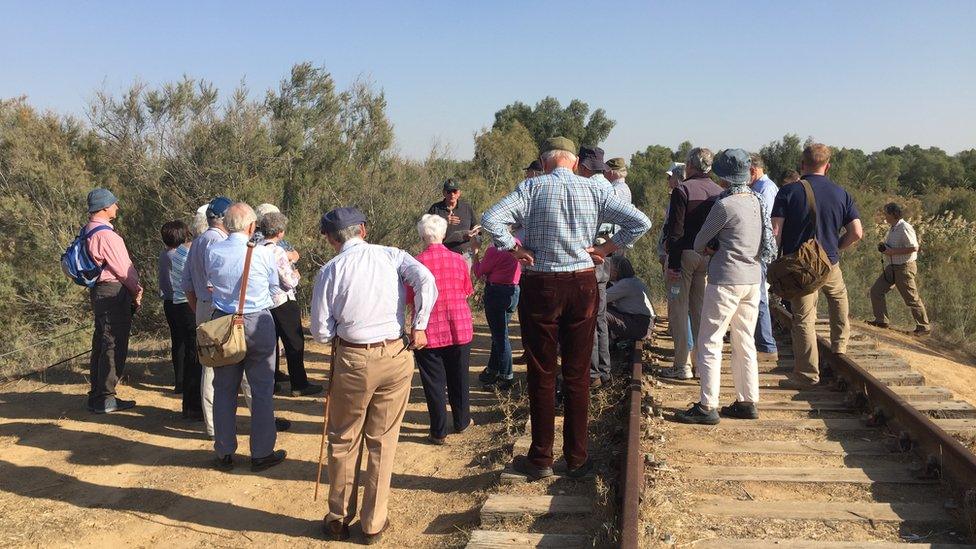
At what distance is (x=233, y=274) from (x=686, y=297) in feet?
12.4

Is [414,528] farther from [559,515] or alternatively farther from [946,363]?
[946,363]

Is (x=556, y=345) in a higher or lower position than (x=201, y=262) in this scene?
lower

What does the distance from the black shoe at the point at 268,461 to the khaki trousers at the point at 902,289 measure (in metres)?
9.38

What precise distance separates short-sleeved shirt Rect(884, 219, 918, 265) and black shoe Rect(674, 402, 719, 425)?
674 centimetres

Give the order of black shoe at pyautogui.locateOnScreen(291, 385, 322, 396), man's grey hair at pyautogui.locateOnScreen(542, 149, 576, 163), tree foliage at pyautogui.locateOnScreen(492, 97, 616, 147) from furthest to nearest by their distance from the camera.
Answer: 1. tree foliage at pyautogui.locateOnScreen(492, 97, 616, 147)
2. black shoe at pyautogui.locateOnScreen(291, 385, 322, 396)
3. man's grey hair at pyautogui.locateOnScreen(542, 149, 576, 163)

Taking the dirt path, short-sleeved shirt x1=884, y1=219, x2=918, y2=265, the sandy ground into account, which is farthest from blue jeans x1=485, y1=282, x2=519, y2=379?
short-sleeved shirt x1=884, y1=219, x2=918, y2=265

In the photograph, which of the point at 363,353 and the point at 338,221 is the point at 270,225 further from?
the point at 363,353

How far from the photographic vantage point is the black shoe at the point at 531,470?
4246mm

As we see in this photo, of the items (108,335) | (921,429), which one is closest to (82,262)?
(108,335)

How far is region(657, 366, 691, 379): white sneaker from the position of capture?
634 cm

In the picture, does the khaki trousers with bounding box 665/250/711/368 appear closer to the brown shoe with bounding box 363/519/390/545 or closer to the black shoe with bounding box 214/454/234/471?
the brown shoe with bounding box 363/519/390/545

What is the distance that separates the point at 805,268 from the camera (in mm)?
5516

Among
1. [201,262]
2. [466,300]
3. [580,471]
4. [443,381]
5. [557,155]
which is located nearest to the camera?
[557,155]

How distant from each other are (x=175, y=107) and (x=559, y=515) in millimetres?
13111
